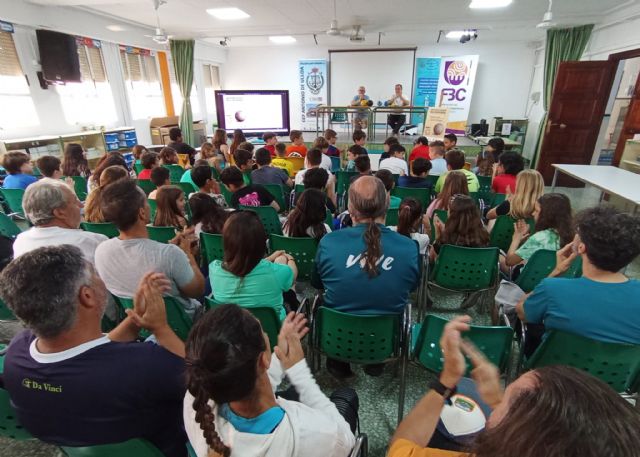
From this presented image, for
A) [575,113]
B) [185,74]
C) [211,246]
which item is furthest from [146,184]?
[575,113]

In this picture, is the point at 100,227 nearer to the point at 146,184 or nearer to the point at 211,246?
the point at 211,246

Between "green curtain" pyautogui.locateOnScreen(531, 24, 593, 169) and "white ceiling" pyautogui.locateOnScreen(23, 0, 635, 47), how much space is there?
1.76 ft

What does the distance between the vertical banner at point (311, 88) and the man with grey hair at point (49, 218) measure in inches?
431

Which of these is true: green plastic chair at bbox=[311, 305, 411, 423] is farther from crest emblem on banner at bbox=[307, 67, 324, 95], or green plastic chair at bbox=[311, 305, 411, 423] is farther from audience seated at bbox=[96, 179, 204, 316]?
crest emblem on banner at bbox=[307, 67, 324, 95]

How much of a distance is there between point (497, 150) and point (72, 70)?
7.83 meters

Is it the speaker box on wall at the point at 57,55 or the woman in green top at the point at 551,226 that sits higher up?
the speaker box on wall at the point at 57,55

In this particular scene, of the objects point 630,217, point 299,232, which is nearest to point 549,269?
point 630,217

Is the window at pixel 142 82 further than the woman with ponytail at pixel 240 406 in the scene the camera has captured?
Yes

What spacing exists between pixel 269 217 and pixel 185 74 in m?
8.74

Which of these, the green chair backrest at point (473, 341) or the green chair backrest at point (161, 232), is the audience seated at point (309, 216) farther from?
the green chair backrest at point (473, 341)

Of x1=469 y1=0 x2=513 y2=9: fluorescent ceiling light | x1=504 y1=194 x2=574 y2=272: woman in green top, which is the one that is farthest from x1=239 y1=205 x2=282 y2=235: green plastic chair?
x1=469 y1=0 x2=513 y2=9: fluorescent ceiling light

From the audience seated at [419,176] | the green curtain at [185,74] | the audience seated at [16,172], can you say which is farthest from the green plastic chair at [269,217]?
the green curtain at [185,74]

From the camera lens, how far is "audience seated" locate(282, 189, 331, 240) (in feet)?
8.11

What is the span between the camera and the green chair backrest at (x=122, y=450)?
3.02 feet
